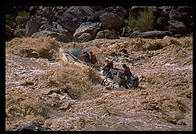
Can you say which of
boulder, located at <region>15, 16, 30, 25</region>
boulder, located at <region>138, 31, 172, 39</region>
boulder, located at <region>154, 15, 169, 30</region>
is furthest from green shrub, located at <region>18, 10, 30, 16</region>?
boulder, located at <region>138, 31, 172, 39</region>

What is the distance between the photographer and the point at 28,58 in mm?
→ 16109

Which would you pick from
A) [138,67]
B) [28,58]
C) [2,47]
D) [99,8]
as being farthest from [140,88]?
→ [99,8]

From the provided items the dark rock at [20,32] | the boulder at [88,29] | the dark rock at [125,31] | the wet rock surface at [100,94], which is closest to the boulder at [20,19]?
the dark rock at [20,32]

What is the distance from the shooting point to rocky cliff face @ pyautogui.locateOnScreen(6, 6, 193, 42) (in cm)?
2312

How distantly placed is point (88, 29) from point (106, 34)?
1486 millimetres

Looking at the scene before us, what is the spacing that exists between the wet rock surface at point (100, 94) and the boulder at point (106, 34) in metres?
3.80

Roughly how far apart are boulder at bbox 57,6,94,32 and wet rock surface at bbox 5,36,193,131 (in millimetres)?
6523

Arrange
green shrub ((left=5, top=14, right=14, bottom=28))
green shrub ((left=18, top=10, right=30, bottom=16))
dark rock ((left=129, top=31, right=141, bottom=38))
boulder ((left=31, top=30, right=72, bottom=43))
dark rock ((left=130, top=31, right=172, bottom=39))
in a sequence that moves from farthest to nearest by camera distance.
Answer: green shrub ((left=18, top=10, right=30, bottom=16)) < green shrub ((left=5, top=14, right=14, bottom=28)) < boulder ((left=31, top=30, right=72, bottom=43)) < dark rock ((left=130, top=31, right=172, bottom=39)) < dark rock ((left=129, top=31, right=141, bottom=38))

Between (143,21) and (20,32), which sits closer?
(143,21)

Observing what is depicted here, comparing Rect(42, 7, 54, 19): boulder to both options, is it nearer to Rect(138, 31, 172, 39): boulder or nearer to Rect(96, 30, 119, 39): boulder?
Rect(96, 30, 119, 39): boulder

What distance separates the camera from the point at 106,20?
23641 millimetres

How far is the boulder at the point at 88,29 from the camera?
73.0ft

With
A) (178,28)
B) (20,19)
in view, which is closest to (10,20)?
(20,19)

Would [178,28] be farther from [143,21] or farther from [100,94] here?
[100,94]
